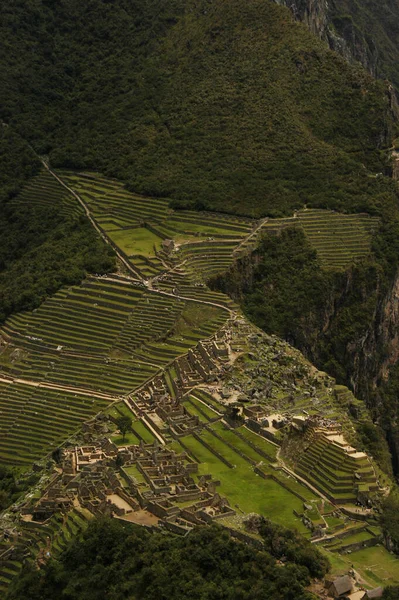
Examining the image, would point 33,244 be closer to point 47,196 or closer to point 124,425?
point 47,196

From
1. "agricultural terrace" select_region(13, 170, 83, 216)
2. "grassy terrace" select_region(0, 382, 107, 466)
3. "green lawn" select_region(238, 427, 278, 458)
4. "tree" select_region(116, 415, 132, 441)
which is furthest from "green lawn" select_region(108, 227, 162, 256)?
"green lawn" select_region(238, 427, 278, 458)

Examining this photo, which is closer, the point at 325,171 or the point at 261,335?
the point at 261,335

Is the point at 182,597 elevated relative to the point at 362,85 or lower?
lower

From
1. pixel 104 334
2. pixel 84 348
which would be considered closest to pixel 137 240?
pixel 104 334

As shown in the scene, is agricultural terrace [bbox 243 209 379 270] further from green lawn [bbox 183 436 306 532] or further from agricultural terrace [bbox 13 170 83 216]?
green lawn [bbox 183 436 306 532]

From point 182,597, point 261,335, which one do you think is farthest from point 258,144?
point 182,597

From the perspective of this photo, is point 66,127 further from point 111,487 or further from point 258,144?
point 111,487
